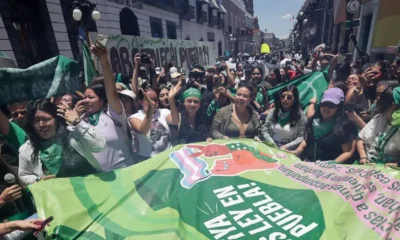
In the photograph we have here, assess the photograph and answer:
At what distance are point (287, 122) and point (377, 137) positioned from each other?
1.06m

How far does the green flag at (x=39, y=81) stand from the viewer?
94.4 inches

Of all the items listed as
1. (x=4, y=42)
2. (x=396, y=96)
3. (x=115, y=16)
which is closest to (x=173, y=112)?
(x=396, y=96)

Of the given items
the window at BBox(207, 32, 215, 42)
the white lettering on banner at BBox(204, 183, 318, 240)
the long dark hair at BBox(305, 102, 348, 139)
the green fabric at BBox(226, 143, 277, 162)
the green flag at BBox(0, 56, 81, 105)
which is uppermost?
the window at BBox(207, 32, 215, 42)

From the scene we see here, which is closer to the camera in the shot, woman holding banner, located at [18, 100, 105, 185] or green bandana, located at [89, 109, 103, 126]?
woman holding banner, located at [18, 100, 105, 185]

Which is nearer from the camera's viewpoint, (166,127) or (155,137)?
(155,137)

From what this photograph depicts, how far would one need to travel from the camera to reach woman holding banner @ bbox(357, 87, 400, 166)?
2.54 meters

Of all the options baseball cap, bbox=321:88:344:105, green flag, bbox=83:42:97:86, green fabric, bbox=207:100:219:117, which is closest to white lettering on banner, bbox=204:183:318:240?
baseball cap, bbox=321:88:344:105

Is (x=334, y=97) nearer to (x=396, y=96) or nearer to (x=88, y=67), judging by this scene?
(x=396, y=96)

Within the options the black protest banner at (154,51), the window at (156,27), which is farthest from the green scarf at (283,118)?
the window at (156,27)

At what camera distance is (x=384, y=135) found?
2668 millimetres

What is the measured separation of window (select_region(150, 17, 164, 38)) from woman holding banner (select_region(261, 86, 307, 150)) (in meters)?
15.1

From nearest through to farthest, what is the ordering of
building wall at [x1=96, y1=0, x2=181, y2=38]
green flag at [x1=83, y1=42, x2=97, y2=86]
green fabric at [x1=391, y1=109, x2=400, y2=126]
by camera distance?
1. green fabric at [x1=391, y1=109, x2=400, y2=126]
2. green flag at [x1=83, y1=42, x2=97, y2=86]
3. building wall at [x1=96, y1=0, x2=181, y2=38]

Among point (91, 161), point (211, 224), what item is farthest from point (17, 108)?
point (211, 224)

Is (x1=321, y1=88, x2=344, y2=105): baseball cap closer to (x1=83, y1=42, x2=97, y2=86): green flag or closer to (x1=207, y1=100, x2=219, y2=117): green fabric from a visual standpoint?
(x1=207, y1=100, x2=219, y2=117): green fabric
